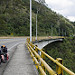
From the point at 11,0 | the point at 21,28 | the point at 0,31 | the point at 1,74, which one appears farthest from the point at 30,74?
the point at 11,0

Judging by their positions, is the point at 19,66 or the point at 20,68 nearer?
the point at 20,68

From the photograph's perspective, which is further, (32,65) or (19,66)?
(32,65)

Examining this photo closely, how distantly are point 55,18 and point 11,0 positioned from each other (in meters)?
35.8

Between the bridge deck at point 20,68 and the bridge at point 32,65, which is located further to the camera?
the bridge deck at point 20,68

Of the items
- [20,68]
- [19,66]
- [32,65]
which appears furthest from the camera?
[32,65]

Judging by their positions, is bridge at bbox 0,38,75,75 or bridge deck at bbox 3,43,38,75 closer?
bridge at bbox 0,38,75,75

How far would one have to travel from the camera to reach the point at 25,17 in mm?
73875

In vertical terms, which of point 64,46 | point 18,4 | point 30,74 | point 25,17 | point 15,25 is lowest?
point 64,46

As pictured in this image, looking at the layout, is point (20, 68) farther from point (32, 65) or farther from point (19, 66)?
point (32, 65)

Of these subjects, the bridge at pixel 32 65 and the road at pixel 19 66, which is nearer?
the bridge at pixel 32 65

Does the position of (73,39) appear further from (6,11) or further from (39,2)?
(6,11)

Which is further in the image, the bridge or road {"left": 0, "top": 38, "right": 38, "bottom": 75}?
road {"left": 0, "top": 38, "right": 38, "bottom": 75}

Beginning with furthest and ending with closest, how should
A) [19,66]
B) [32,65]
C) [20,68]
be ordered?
1. [32,65]
2. [19,66]
3. [20,68]

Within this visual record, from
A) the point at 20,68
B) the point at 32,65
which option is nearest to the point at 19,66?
the point at 20,68
